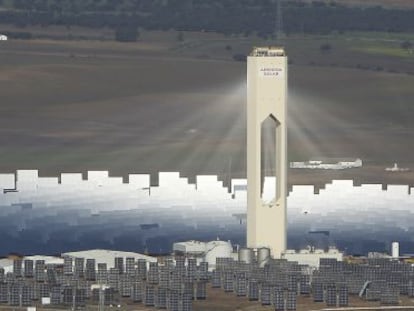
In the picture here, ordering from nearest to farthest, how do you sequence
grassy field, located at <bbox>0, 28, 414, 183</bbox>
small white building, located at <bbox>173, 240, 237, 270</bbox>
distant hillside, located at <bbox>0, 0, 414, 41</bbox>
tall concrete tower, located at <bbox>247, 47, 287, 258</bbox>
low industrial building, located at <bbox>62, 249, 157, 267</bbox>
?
low industrial building, located at <bbox>62, 249, 157, 267</bbox>, small white building, located at <bbox>173, 240, 237, 270</bbox>, tall concrete tower, located at <bbox>247, 47, 287, 258</bbox>, grassy field, located at <bbox>0, 28, 414, 183</bbox>, distant hillside, located at <bbox>0, 0, 414, 41</bbox>

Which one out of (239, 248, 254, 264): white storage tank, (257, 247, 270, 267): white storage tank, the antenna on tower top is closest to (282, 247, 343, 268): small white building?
(257, 247, 270, 267): white storage tank

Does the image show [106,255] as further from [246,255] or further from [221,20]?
[221,20]

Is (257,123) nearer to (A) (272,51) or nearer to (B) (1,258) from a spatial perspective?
(A) (272,51)

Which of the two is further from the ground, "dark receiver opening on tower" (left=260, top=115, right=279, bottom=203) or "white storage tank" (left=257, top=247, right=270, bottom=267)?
"dark receiver opening on tower" (left=260, top=115, right=279, bottom=203)

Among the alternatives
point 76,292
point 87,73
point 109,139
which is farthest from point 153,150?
point 76,292

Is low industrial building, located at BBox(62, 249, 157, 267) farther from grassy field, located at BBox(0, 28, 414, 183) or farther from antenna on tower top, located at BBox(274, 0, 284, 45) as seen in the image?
antenna on tower top, located at BBox(274, 0, 284, 45)

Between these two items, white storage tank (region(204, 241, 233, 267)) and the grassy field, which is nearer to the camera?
white storage tank (region(204, 241, 233, 267))

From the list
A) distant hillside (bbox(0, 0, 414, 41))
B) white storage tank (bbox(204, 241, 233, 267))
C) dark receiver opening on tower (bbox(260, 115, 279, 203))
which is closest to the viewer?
white storage tank (bbox(204, 241, 233, 267))
